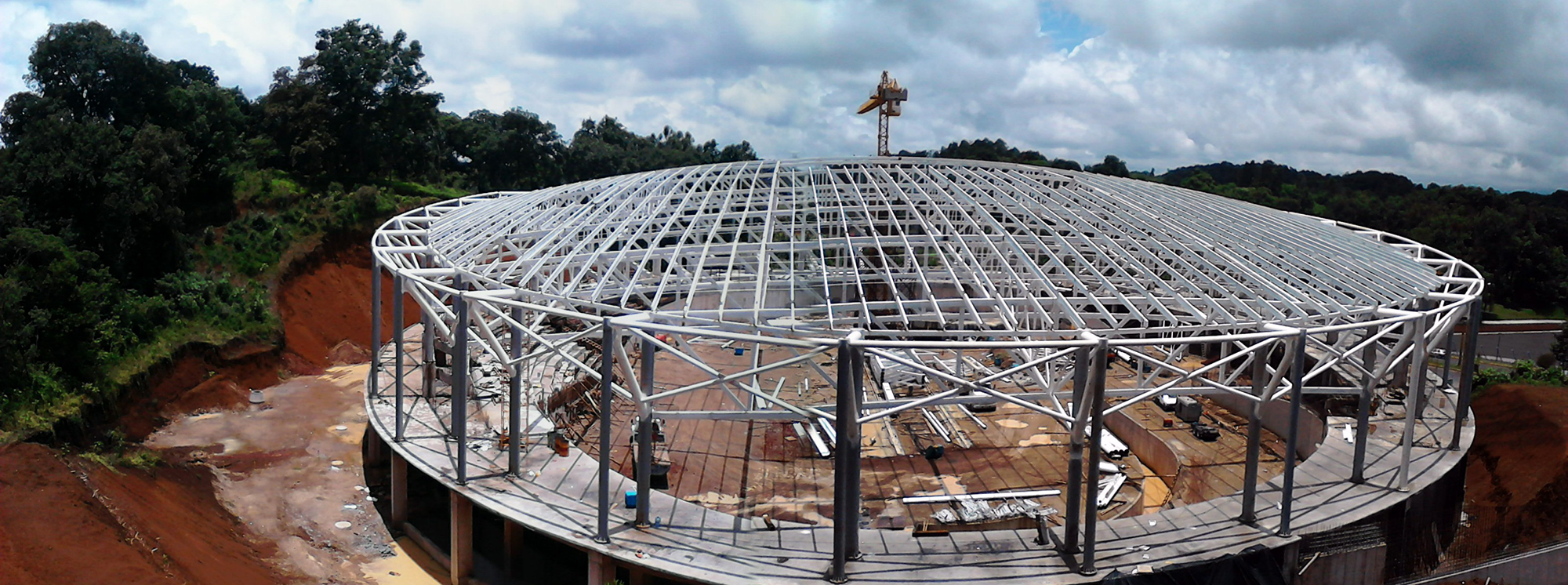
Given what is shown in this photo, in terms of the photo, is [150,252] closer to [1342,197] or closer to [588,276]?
[588,276]

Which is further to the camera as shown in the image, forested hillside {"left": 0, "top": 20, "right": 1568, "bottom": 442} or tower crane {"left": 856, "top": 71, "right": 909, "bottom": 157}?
tower crane {"left": 856, "top": 71, "right": 909, "bottom": 157}

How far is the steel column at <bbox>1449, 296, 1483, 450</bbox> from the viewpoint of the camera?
60.1 feet

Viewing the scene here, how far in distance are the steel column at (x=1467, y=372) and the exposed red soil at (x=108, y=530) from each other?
24206 mm

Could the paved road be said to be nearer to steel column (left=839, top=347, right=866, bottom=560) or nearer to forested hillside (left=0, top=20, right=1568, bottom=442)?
forested hillside (left=0, top=20, right=1568, bottom=442)

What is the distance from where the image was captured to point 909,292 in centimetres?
2497

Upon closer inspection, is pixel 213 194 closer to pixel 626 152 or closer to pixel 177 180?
pixel 177 180

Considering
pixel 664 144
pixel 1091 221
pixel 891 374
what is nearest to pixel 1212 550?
pixel 1091 221

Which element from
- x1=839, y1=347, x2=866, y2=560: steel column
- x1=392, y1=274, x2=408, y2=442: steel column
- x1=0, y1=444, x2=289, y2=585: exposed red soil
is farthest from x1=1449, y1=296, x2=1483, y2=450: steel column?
x1=0, y1=444, x2=289, y2=585: exposed red soil

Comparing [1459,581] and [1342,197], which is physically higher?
[1342,197]

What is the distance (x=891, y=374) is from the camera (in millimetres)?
26578

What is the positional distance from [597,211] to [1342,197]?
72.8 meters

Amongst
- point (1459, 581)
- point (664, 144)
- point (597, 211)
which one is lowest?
point (1459, 581)

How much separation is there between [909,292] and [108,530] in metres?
19.0

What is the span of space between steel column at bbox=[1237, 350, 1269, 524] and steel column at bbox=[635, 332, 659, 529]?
9.93 metres
